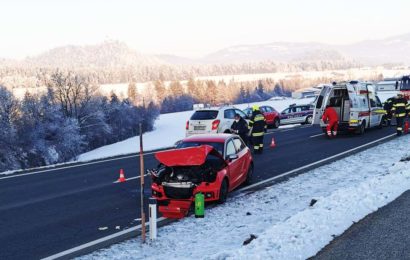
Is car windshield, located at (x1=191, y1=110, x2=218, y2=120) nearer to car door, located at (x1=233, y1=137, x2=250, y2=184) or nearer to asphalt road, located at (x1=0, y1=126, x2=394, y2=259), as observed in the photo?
asphalt road, located at (x1=0, y1=126, x2=394, y2=259)

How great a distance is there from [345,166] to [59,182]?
27.4 feet

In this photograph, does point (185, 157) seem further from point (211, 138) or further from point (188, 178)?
point (211, 138)

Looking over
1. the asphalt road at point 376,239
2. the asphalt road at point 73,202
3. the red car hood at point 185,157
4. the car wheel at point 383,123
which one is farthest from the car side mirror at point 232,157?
the car wheel at point 383,123

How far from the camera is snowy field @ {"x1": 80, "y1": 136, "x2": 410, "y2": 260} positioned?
6703 mm

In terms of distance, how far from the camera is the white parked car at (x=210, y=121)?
21.1 meters

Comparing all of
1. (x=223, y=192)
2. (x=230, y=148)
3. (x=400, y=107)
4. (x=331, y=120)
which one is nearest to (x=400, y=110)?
(x=400, y=107)

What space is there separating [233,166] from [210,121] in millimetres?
10159

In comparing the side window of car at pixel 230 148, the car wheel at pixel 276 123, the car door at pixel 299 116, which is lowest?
the car wheel at pixel 276 123

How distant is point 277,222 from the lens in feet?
27.6

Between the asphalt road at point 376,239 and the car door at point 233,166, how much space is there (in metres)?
3.41

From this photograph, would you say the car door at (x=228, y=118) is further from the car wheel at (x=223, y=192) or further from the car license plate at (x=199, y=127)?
the car wheel at (x=223, y=192)

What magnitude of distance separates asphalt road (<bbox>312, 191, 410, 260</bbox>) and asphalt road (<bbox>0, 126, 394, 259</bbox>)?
3.81 m

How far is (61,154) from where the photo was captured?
55969 millimetres

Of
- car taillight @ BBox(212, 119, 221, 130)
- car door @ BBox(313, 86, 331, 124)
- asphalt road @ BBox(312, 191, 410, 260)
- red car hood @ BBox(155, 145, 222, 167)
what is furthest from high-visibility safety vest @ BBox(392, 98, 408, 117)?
red car hood @ BBox(155, 145, 222, 167)
